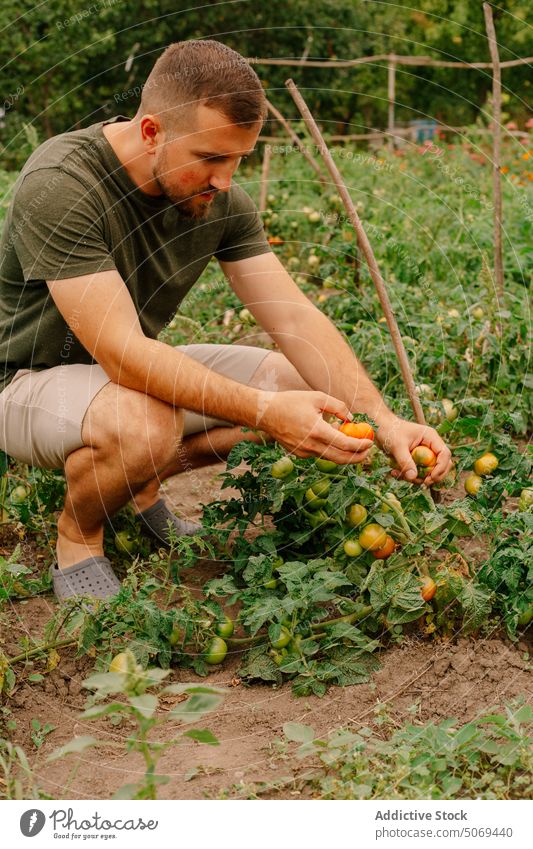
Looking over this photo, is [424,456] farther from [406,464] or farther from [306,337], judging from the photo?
[306,337]

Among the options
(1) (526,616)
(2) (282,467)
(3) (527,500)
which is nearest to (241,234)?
(2) (282,467)

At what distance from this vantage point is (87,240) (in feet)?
7.54

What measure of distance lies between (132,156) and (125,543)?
43.9 inches

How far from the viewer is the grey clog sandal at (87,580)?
2.46 m

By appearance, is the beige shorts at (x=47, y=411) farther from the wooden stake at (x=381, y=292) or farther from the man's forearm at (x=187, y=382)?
the wooden stake at (x=381, y=292)

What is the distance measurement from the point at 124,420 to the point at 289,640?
2.32ft

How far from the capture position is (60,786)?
5.95ft

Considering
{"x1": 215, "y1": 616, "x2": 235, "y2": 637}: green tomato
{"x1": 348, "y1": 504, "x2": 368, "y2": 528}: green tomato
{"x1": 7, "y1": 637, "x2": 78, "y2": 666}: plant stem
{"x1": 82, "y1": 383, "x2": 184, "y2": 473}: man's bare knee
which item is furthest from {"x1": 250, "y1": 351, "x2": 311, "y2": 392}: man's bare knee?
{"x1": 7, "y1": 637, "x2": 78, "y2": 666}: plant stem

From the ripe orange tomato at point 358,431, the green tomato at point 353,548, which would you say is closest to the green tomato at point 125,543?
the green tomato at point 353,548

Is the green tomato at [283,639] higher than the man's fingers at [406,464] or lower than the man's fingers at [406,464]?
lower

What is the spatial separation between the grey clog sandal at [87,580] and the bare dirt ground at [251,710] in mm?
213

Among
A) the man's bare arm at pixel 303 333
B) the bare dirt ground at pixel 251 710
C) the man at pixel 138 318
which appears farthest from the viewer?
the man's bare arm at pixel 303 333

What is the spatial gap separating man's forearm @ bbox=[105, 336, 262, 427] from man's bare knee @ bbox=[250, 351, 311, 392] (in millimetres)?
591

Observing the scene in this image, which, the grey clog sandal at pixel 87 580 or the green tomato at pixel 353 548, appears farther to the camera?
the grey clog sandal at pixel 87 580
